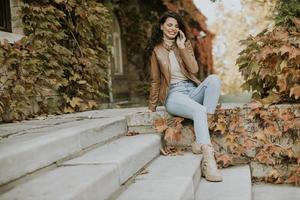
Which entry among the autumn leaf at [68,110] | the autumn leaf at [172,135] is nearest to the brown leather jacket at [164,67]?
the autumn leaf at [172,135]

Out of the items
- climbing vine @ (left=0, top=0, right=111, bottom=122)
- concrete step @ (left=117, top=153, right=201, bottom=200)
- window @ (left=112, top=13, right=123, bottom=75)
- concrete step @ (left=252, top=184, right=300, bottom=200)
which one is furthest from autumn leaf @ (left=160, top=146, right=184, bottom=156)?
window @ (left=112, top=13, right=123, bottom=75)

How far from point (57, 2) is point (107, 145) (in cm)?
270

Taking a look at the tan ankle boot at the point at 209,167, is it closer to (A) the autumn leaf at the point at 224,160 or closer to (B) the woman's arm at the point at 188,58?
(A) the autumn leaf at the point at 224,160

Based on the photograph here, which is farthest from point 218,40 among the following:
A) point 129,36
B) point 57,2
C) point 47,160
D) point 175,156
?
point 47,160

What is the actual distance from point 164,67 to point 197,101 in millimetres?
488

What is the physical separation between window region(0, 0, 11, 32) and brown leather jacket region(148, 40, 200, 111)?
2.04m

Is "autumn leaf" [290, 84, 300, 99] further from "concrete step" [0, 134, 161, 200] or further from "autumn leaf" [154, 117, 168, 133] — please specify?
"concrete step" [0, 134, 161, 200]

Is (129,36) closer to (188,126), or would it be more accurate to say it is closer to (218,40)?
(188,126)

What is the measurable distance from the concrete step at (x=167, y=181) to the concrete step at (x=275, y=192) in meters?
0.62

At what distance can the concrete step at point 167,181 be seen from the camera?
2.50 metres

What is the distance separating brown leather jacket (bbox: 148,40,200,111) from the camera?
405 cm

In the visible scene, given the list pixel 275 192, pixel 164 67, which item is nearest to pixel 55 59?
pixel 164 67

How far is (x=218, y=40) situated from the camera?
2064cm

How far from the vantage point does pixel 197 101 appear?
4.08m
